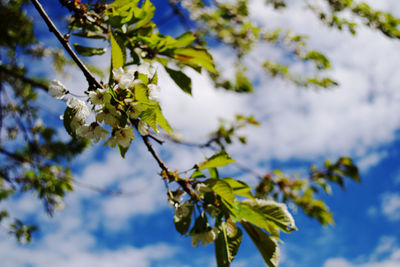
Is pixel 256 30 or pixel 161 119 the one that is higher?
pixel 256 30

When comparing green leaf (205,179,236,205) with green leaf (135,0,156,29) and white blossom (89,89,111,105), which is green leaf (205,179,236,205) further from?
green leaf (135,0,156,29)

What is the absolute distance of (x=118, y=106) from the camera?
2.65 feet

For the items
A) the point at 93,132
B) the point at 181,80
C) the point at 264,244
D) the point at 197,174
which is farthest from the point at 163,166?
the point at 264,244

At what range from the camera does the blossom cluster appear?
31.2 inches

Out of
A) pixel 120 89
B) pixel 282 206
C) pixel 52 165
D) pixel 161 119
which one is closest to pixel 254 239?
pixel 282 206

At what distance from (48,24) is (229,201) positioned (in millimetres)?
792

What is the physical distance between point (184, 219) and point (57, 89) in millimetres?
598

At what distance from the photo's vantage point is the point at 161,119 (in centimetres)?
88

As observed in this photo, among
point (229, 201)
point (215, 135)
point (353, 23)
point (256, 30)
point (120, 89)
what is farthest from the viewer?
point (256, 30)

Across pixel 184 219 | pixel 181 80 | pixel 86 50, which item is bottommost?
pixel 184 219

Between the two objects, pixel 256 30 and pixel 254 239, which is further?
pixel 256 30

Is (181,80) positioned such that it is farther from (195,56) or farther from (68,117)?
(68,117)

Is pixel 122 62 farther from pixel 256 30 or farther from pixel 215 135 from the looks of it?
pixel 256 30

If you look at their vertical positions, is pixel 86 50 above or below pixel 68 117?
above
